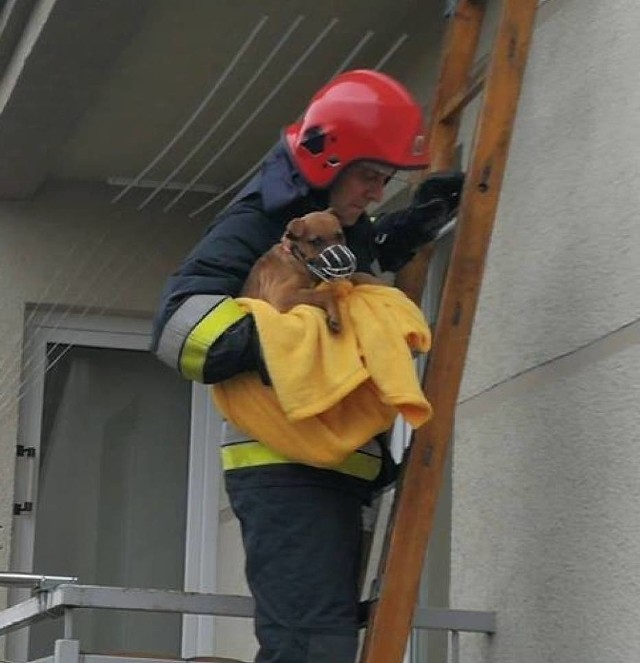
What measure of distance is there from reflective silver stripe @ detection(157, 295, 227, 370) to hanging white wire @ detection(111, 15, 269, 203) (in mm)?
2071

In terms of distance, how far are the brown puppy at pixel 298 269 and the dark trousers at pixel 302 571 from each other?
0.37 metres

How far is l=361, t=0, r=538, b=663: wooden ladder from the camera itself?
12.4 ft

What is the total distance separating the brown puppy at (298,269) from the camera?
3.72 metres

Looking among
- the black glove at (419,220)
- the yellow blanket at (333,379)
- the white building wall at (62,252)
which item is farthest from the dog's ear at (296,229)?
the white building wall at (62,252)

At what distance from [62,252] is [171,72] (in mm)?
1424

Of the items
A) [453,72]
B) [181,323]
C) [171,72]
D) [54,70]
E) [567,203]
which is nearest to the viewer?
[181,323]

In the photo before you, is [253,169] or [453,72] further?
[253,169]

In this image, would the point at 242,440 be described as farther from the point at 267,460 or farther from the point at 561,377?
the point at 561,377

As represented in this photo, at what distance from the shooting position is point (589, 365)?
4105mm

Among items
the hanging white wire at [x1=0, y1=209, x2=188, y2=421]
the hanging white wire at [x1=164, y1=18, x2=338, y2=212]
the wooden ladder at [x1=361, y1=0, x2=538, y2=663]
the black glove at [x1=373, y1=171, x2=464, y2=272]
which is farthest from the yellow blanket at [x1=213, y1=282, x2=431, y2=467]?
the hanging white wire at [x1=0, y1=209, x2=188, y2=421]

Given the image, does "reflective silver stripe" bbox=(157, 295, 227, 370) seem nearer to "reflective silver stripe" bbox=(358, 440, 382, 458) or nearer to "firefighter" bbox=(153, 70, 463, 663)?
"firefighter" bbox=(153, 70, 463, 663)

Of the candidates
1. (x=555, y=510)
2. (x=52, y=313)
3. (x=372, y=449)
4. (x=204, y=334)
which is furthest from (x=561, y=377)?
(x=52, y=313)

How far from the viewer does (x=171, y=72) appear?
20.2 ft

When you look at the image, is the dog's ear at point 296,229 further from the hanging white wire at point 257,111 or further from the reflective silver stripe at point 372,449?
the hanging white wire at point 257,111
